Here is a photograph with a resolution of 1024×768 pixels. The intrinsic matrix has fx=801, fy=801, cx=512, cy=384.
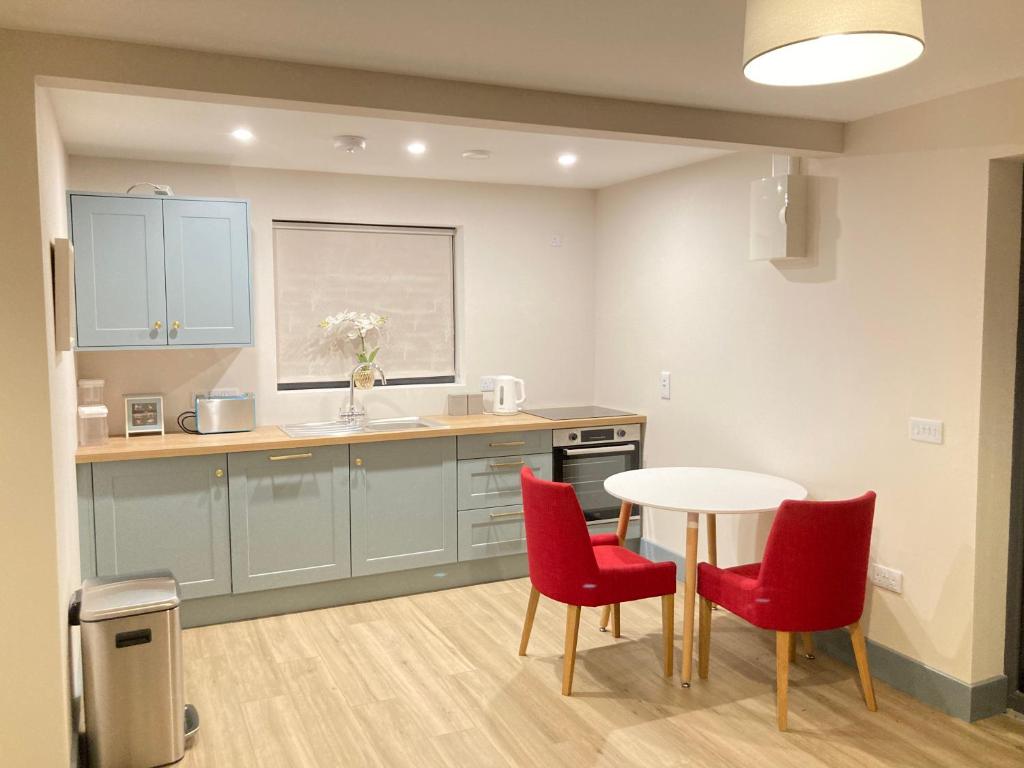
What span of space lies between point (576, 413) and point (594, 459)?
347 millimetres

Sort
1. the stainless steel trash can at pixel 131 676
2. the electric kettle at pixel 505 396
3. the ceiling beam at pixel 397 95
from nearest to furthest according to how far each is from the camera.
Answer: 1. the ceiling beam at pixel 397 95
2. the stainless steel trash can at pixel 131 676
3. the electric kettle at pixel 505 396

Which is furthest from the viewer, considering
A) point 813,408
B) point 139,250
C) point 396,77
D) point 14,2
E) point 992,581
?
point 139,250

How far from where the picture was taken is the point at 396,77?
103 inches

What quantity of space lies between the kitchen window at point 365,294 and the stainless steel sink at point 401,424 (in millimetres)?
276

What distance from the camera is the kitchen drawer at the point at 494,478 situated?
4.48m

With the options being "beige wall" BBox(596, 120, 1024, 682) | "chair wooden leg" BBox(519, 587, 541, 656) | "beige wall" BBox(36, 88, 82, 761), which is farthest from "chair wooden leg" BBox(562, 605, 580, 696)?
"beige wall" BBox(36, 88, 82, 761)

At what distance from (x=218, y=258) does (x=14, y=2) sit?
2.14 metres

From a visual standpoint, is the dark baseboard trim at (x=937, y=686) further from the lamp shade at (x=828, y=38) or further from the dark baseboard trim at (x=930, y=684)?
the lamp shade at (x=828, y=38)

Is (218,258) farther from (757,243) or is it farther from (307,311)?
(757,243)

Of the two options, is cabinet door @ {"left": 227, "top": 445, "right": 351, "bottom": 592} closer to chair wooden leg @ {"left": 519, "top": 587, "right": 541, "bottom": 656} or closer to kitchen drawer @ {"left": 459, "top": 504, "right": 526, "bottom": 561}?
kitchen drawer @ {"left": 459, "top": 504, "right": 526, "bottom": 561}

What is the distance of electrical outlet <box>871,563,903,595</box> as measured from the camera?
327cm

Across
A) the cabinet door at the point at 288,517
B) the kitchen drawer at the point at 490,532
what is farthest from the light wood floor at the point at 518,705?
the kitchen drawer at the point at 490,532

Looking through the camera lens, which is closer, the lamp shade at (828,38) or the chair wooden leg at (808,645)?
the lamp shade at (828,38)

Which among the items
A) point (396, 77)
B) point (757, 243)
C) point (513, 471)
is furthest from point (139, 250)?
point (757, 243)
